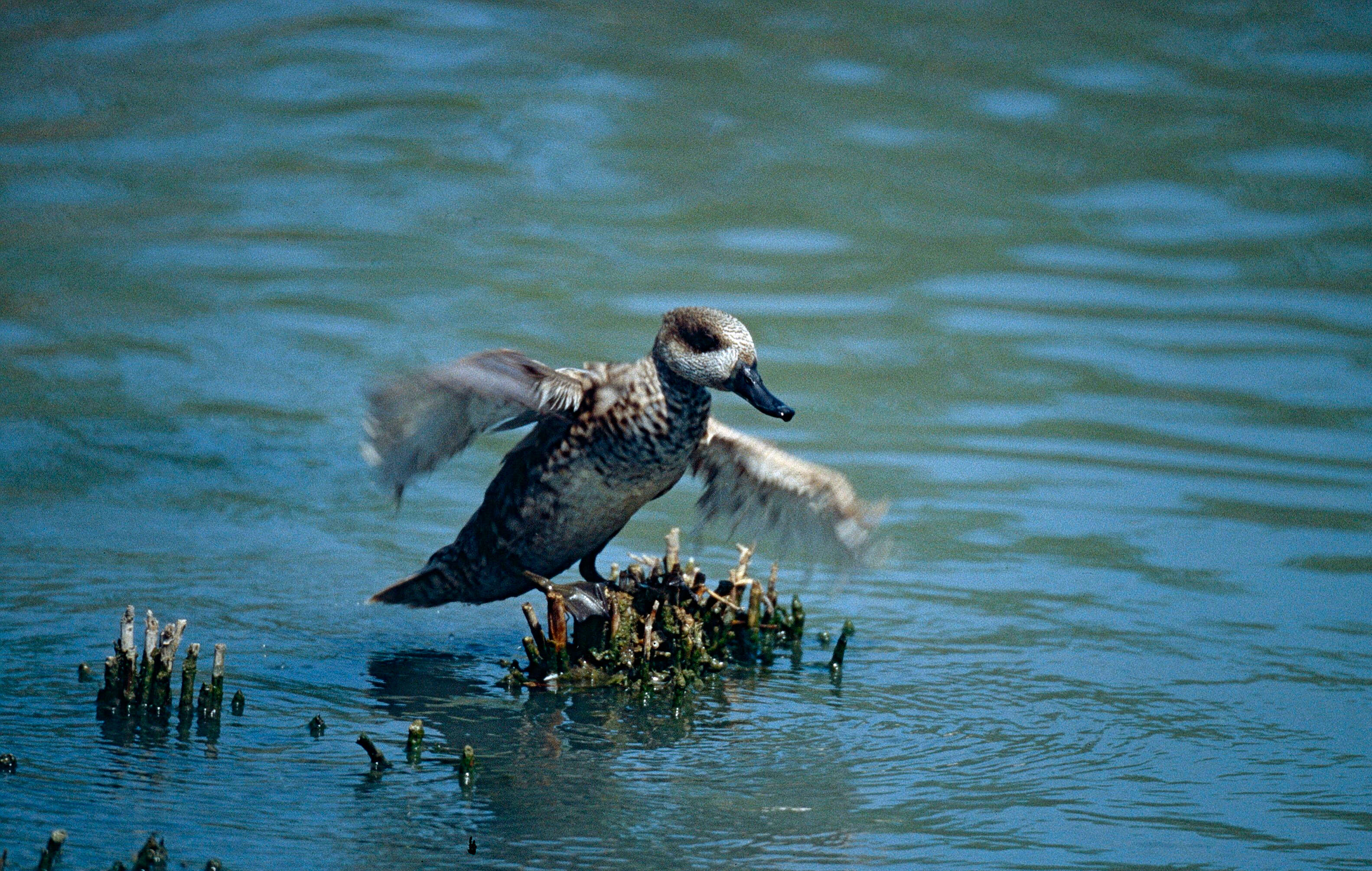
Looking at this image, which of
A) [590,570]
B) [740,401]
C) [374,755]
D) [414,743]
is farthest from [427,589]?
[740,401]

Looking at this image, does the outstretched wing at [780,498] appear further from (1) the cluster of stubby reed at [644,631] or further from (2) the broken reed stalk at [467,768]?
(2) the broken reed stalk at [467,768]

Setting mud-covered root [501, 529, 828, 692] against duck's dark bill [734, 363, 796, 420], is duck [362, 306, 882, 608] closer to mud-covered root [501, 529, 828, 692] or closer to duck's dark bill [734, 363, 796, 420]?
duck's dark bill [734, 363, 796, 420]

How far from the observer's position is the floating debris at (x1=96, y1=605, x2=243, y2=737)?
16.2 ft

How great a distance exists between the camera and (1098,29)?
16.2 meters

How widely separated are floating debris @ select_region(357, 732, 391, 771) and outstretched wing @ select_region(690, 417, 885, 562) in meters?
1.74

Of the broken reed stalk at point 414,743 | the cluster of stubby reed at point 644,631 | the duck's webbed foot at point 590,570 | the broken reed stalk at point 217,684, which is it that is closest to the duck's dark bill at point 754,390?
the cluster of stubby reed at point 644,631

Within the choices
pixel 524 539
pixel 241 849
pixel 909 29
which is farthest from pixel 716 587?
pixel 909 29

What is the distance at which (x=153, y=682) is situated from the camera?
4.96 m

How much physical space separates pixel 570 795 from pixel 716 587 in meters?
1.99

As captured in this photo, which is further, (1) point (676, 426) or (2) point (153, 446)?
(2) point (153, 446)

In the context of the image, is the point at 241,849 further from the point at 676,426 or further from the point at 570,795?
the point at 676,426

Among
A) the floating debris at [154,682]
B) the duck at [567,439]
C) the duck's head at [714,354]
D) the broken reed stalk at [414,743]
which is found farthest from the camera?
the duck's head at [714,354]

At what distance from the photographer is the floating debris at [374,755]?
4.63m

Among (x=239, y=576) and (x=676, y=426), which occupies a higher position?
(x=676, y=426)
